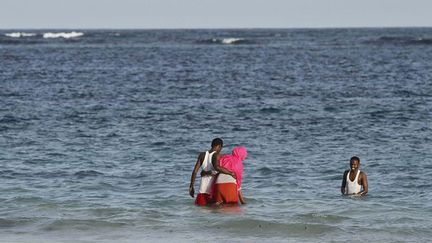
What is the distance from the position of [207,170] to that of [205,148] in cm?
914

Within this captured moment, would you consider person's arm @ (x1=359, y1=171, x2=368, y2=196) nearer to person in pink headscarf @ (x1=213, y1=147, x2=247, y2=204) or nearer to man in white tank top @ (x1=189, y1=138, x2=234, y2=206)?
person in pink headscarf @ (x1=213, y1=147, x2=247, y2=204)

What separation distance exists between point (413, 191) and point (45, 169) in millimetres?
8136

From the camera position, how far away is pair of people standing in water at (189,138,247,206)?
16.8m

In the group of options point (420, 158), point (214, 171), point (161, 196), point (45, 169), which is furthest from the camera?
point (420, 158)

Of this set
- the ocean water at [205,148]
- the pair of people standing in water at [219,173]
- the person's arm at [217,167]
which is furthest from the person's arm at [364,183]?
the person's arm at [217,167]

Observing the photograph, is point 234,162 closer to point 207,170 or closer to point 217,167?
point 217,167

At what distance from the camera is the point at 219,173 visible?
1688cm

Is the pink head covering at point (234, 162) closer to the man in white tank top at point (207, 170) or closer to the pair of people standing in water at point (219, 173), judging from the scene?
the pair of people standing in water at point (219, 173)

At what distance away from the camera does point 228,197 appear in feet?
56.7

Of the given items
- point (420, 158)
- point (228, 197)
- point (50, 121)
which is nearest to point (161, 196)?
point (228, 197)

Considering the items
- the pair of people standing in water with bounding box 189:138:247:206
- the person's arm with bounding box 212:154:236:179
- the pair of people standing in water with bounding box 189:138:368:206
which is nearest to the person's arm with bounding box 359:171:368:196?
the pair of people standing in water with bounding box 189:138:368:206

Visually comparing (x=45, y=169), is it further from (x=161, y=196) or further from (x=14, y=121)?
(x=14, y=121)

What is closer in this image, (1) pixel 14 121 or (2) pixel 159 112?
(1) pixel 14 121

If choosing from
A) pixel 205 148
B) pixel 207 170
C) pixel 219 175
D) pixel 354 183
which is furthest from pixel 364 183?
pixel 205 148
